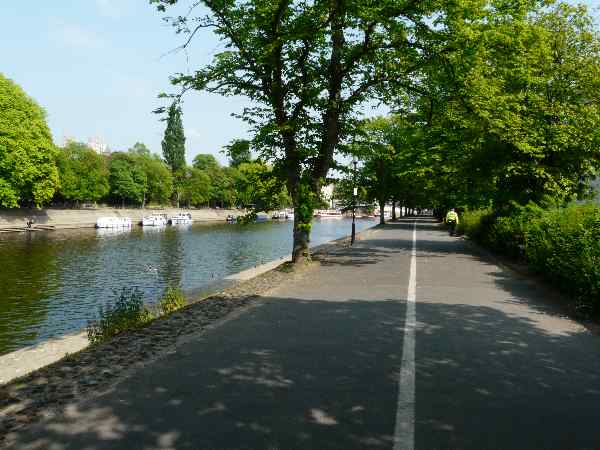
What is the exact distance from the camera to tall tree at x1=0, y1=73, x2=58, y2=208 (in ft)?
163

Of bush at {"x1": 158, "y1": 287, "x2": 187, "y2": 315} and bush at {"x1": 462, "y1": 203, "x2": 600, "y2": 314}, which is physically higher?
bush at {"x1": 462, "y1": 203, "x2": 600, "y2": 314}

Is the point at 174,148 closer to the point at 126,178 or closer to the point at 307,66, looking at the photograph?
the point at 126,178

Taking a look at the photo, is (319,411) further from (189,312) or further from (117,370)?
(189,312)

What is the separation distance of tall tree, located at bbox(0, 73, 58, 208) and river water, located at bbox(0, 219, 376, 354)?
1203 centimetres

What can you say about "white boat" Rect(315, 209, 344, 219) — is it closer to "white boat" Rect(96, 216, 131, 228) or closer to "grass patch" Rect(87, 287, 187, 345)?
"white boat" Rect(96, 216, 131, 228)

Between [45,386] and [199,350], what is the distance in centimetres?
190

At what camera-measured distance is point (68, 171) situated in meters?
73.6

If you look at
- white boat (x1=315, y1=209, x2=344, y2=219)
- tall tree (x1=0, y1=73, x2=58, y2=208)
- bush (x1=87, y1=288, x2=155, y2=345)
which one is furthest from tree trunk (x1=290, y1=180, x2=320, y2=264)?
white boat (x1=315, y1=209, x2=344, y2=219)

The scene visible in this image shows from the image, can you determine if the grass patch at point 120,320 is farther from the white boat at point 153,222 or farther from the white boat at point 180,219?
the white boat at point 180,219

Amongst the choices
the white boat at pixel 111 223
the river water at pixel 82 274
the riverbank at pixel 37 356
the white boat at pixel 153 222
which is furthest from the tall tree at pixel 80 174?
→ the riverbank at pixel 37 356

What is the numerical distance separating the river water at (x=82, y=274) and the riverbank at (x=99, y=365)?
5.54 meters

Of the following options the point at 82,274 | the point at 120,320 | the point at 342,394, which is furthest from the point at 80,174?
the point at 342,394

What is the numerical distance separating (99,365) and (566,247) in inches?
378

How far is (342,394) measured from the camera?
5129 mm
